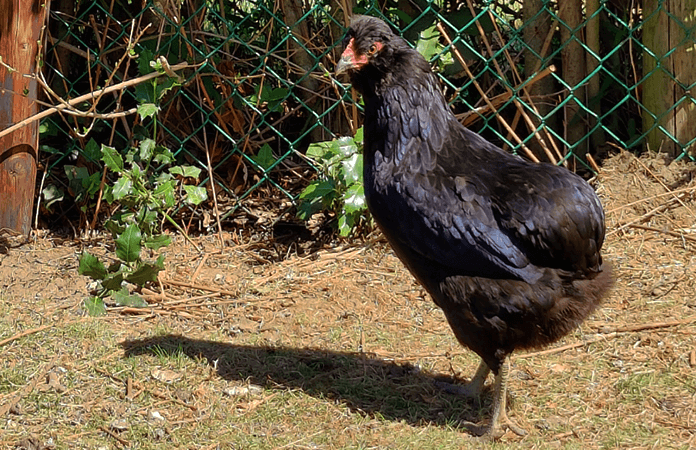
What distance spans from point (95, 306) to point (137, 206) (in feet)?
2.19

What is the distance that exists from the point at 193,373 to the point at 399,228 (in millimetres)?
1109

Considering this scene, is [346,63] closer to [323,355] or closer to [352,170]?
[352,170]

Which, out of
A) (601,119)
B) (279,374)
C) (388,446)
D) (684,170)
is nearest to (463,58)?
(601,119)

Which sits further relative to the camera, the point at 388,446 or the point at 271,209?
the point at 271,209

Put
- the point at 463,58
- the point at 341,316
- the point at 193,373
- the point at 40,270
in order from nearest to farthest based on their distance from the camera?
the point at 193,373 < the point at 341,316 < the point at 40,270 < the point at 463,58

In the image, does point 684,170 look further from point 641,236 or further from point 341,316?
point 341,316

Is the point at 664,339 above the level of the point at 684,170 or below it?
below

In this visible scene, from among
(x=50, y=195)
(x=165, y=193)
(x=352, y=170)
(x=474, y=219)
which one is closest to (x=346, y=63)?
(x=474, y=219)

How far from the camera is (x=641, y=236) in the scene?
4539 millimetres

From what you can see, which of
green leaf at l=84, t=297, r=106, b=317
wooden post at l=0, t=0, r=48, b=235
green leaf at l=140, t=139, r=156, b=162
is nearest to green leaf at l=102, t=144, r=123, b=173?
green leaf at l=140, t=139, r=156, b=162

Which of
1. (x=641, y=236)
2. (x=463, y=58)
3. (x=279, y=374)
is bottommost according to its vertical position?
(x=279, y=374)

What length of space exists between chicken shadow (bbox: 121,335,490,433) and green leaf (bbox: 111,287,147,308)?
308 mm

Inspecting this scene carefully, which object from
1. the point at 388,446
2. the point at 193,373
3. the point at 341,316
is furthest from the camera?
the point at 341,316

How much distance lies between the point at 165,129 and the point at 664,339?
110 inches
